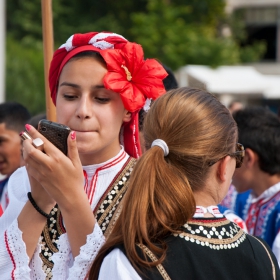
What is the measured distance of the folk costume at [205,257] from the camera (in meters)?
1.65

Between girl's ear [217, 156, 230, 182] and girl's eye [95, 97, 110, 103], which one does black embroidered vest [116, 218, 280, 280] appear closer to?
girl's ear [217, 156, 230, 182]

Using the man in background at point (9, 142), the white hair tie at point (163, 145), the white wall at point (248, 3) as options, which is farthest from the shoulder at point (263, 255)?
the white wall at point (248, 3)

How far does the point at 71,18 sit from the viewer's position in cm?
1964

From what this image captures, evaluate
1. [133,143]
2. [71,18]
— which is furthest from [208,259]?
[71,18]

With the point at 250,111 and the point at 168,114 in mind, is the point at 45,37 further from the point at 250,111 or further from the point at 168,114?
the point at 250,111

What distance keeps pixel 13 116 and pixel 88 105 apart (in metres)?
2.23

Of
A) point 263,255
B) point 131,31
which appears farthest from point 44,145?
point 131,31

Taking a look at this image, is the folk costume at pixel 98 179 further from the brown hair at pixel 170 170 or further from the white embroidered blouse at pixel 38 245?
the brown hair at pixel 170 170

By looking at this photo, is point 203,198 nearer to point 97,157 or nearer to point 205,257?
point 205,257

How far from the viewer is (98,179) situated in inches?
87.9

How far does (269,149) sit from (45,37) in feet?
4.96

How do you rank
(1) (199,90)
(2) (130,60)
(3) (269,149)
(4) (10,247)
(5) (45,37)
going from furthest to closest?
(3) (269,149)
(5) (45,37)
(2) (130,60)
(4) (10,247)
(1) (199,90)

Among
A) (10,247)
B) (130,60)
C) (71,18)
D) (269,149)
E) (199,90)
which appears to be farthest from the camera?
(71,18)

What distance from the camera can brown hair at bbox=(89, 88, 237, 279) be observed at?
1.68 meters
